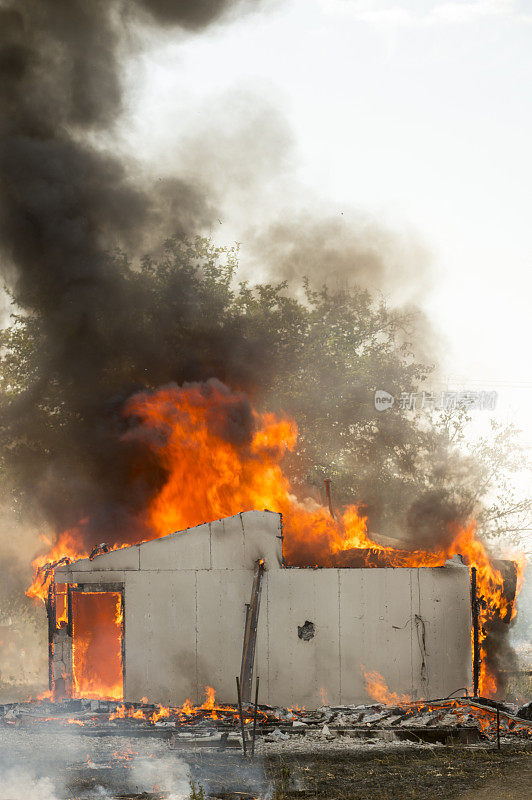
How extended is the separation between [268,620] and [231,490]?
512 cm

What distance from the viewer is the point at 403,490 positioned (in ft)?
100

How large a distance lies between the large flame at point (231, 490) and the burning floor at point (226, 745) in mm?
2957

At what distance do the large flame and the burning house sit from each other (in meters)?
1.28

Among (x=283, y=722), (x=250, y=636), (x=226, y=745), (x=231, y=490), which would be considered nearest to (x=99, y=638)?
(x=231, y=490)

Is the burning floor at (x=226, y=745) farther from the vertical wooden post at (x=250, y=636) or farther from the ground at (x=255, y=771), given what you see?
the vertical wooden post at (x=250, y=636)

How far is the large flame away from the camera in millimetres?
18328

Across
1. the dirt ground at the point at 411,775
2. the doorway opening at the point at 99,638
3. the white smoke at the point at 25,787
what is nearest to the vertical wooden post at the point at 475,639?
the dirt ground at the point at 411,775

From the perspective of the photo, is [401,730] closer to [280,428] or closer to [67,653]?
[67,653]

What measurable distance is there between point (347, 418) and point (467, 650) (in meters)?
13.7

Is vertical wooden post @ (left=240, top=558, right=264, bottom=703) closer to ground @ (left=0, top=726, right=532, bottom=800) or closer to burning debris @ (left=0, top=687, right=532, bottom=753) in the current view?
burning debris @ (left=0, top=687, right=532, bottom=753)

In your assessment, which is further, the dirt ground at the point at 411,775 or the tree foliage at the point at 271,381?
the tree foliage at the point at 271,381

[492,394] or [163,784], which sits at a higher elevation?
[492,394]

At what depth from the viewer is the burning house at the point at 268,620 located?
16.3 metres

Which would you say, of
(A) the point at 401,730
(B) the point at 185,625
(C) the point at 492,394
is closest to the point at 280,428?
(B) the point at 185,625
